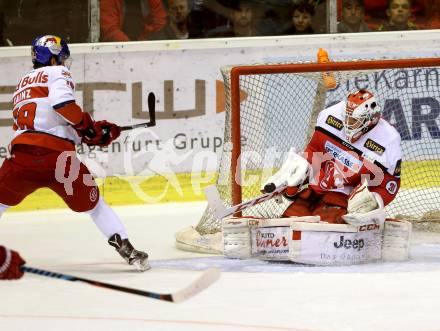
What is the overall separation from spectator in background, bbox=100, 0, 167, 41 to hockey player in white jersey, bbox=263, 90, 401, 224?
208 cm

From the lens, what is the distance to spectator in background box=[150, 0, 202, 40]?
281 inches

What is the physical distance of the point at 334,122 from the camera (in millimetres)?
Answer: 5336

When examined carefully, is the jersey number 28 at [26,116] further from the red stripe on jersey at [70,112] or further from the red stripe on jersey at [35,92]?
the red stripe on jersey at [70,112]

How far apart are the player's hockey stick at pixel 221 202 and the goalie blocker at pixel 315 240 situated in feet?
0.18

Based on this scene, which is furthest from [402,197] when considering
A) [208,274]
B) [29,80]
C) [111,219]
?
[208,274]

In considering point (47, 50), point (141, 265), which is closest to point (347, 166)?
point (141, 265)

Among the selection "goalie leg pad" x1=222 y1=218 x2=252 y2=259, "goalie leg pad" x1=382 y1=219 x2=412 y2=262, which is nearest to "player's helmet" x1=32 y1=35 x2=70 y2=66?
"goalie leg pad" x1=222 y1=218 x2=252 y2=259

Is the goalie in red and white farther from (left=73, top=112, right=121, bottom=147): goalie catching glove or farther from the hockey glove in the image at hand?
the hockey glove

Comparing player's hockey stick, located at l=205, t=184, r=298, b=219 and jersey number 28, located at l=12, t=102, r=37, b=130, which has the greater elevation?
jersey number 28, located at l=12, t=102, r=37, b=130

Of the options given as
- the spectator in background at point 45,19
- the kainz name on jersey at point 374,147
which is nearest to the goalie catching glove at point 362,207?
the kainz name on jersey at point 374,147

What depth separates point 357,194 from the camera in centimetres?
498

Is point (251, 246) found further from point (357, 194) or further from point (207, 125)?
point (207, 125)

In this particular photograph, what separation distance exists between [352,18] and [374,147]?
227 cm

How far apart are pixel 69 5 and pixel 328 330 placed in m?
3.89
